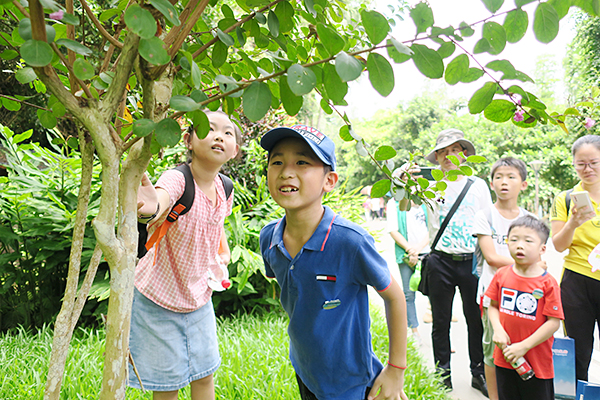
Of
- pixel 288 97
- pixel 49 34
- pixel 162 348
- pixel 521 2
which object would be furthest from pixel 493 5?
pixel 162 348

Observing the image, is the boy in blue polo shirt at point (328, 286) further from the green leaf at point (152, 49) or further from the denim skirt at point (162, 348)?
the green leaf at point (152, 49)

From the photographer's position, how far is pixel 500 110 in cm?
84

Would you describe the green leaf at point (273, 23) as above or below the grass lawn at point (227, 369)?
above

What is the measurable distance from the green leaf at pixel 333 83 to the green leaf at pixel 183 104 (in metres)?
0.23

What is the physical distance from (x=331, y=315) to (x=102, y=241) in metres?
0.91

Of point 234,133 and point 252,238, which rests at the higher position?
point 234,133

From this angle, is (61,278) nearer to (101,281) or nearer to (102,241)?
(101,281)

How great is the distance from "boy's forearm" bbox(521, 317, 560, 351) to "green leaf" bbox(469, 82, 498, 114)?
1803 mm

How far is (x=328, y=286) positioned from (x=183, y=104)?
3.13 ft

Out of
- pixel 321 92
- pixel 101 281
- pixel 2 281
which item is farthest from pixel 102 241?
pixel 2 281

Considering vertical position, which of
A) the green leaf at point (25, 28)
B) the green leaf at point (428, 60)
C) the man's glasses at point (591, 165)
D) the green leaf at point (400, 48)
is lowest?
the green leaf at point (25, 28)

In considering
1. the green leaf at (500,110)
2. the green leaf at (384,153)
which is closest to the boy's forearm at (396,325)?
the green leaf at (384,153)

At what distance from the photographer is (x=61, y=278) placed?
3.64 meters

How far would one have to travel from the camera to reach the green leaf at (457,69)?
2.47ft
